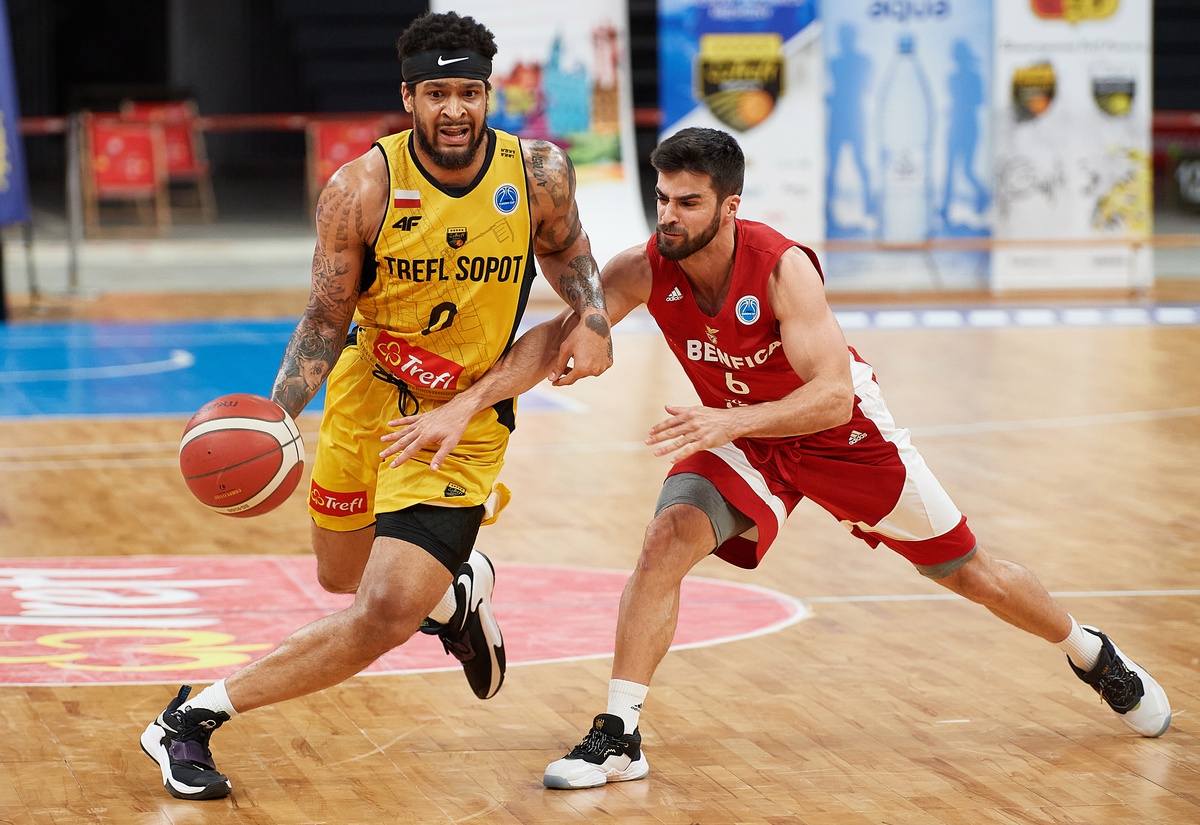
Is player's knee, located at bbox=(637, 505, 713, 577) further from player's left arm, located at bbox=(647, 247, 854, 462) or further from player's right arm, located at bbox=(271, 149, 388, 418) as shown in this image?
player's right arm, located at bbox=(271, 149, 388, 418)

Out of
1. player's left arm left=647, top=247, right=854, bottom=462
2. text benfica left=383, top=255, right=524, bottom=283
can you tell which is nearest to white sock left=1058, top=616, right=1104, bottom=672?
player's left arm left=647, top=247, right=854, bottom=462

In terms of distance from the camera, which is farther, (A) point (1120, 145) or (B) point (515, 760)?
(A) point (1120, 145)

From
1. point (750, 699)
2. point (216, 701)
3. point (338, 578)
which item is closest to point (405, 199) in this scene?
point (338, 578)

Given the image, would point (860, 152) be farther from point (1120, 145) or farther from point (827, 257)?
point (1120, 145)

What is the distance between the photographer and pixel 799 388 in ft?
14.1

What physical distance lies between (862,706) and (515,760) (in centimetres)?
109

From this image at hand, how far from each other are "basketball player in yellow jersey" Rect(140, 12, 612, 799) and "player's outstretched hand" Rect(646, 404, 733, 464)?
1.22 ft

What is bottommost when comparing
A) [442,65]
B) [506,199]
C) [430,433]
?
[430,433]

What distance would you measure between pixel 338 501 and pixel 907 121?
39.8 ft

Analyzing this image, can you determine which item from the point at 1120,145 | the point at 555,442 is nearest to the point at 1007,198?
the point at 1120,145

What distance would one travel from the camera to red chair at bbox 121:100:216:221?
782 inches

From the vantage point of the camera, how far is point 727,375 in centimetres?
453

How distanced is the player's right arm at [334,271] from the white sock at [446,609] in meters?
0.67

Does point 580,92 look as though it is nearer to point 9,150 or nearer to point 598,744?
point 9,150
